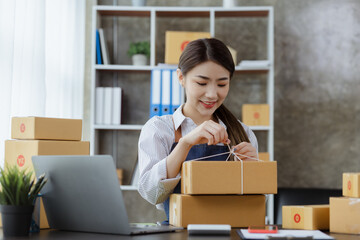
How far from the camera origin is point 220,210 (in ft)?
4.18

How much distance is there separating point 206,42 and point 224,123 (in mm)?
316

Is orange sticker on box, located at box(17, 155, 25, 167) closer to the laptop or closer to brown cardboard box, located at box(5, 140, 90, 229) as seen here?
brown cardboard box, located at box(5, 140, 90, 229)

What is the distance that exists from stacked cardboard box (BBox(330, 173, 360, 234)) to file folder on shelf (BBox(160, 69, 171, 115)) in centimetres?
198

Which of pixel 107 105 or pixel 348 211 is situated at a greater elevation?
pixel 107 105

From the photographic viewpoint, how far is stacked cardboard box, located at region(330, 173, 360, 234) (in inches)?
49.0

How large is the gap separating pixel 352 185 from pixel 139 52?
2.36 m

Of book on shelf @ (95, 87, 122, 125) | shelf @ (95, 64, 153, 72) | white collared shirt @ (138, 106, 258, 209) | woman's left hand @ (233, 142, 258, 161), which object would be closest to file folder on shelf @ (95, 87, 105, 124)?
book on shelf @ (95, 87, 122, 125)

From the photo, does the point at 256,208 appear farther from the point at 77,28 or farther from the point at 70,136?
the point at 77,28

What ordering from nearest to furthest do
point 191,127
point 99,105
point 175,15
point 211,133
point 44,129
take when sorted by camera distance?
point 211,133 < point 44,129 < point 191,127 < point 99,105 < point 175,15

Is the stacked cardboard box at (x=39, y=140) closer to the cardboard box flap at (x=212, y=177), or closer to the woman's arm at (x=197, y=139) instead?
the woman's arm at (x=197, y=139)

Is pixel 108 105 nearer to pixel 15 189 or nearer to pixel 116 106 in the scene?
pixel 116 106

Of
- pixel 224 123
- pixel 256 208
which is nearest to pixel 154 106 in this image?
pixel 224 123

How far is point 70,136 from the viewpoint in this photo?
154 cm

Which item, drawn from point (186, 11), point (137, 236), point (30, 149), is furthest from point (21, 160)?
point (186, 11)
